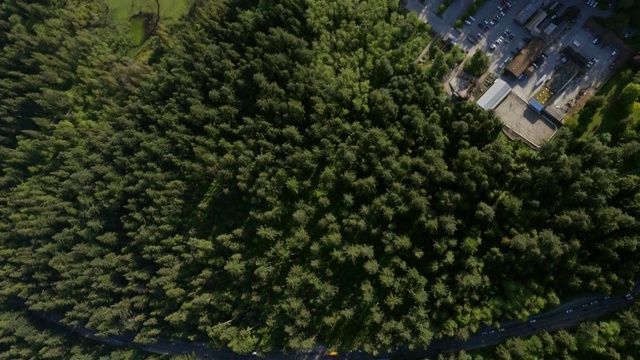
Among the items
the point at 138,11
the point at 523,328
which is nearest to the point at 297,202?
the point at 523,328

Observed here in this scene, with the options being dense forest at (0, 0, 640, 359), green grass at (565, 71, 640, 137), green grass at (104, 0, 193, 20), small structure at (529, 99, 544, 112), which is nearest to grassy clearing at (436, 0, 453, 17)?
dense forest at (0, 0, 640, 359)

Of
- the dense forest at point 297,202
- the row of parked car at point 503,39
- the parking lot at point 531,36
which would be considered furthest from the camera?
the row of parked car at point 503,39

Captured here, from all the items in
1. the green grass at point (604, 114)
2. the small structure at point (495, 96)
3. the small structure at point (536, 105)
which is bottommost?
the small structure at point (495, 96)

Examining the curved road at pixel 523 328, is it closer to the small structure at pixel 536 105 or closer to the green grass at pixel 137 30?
the small structure at pixel 536 105

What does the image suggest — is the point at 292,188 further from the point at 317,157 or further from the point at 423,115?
the point at 423,115

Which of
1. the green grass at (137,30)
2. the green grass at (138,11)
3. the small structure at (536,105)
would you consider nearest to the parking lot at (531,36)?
the small structure at (536,105)

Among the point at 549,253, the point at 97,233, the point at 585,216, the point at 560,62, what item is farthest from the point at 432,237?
the point at 97,233

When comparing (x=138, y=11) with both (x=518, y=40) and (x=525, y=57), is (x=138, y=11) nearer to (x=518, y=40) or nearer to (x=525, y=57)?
(x=518, y=40)
